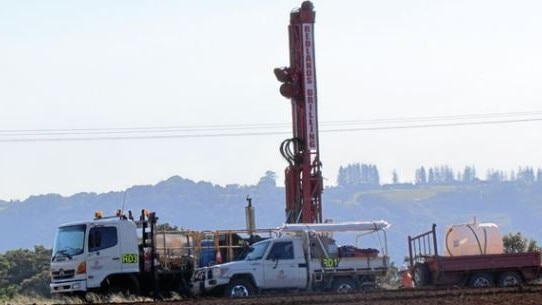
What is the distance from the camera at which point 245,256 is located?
39.7 m

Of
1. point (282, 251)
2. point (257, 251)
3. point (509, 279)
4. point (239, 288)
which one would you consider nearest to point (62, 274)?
point (239, 288)

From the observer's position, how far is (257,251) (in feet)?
128

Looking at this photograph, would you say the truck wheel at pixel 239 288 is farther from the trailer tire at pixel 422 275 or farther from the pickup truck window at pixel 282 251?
the trailer tire at pixel 422 275

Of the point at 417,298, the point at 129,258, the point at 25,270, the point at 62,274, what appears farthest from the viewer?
the point at 25,270

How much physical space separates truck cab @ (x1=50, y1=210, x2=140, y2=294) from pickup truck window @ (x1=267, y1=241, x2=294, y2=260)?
4.18 metres

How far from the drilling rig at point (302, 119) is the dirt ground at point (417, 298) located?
12885mm

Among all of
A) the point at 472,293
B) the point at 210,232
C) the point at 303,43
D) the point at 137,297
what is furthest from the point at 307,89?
the point at 472,293

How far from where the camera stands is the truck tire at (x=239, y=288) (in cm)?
3844

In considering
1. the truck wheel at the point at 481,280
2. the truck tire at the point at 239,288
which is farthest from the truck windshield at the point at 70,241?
the truck wheel at the point at 481,280

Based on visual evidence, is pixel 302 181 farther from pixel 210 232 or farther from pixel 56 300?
pixel 56 300

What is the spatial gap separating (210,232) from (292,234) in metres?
3.00

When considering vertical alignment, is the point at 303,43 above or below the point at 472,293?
above

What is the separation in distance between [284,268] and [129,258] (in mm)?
4725

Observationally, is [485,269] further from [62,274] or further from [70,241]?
[62,274]
